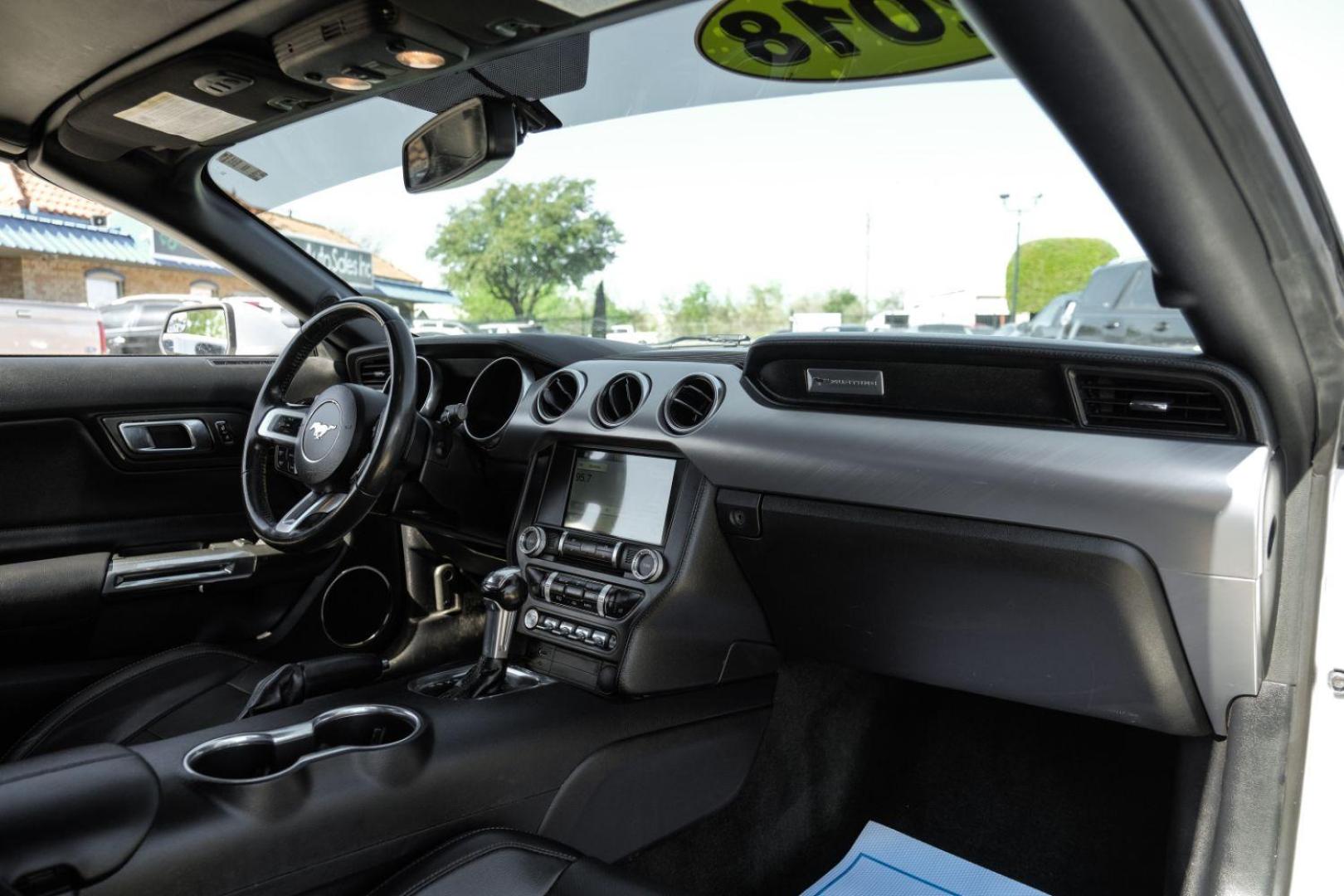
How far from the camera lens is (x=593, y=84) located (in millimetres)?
2109

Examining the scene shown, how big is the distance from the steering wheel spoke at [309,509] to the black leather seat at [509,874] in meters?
0.70

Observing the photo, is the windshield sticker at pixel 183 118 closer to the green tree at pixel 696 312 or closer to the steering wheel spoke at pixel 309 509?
the steering wheel spoke at pixel 309 509

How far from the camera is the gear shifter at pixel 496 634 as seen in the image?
6.15 ft

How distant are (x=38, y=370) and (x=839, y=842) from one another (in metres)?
2.22

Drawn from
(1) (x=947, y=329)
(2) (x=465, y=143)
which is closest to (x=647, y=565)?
(1) (x=947, y=329)

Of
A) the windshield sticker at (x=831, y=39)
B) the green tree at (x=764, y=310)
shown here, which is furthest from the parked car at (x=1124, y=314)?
the green tree at (x=764, y=310)

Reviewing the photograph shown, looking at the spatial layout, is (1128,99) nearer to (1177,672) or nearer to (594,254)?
(1177,672)

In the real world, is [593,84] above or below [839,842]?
above

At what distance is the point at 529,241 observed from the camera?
250 centimetres

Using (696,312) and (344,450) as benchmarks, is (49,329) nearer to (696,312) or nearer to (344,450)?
(344,450)

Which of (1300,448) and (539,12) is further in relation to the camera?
(539,12)

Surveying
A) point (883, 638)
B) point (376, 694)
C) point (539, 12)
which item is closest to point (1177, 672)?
point (883, 638)

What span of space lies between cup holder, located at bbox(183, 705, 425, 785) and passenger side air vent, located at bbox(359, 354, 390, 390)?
1253 mm

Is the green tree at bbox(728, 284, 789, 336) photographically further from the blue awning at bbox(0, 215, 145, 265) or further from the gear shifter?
the blue awning at bbox(0, 215, 145, 265)
